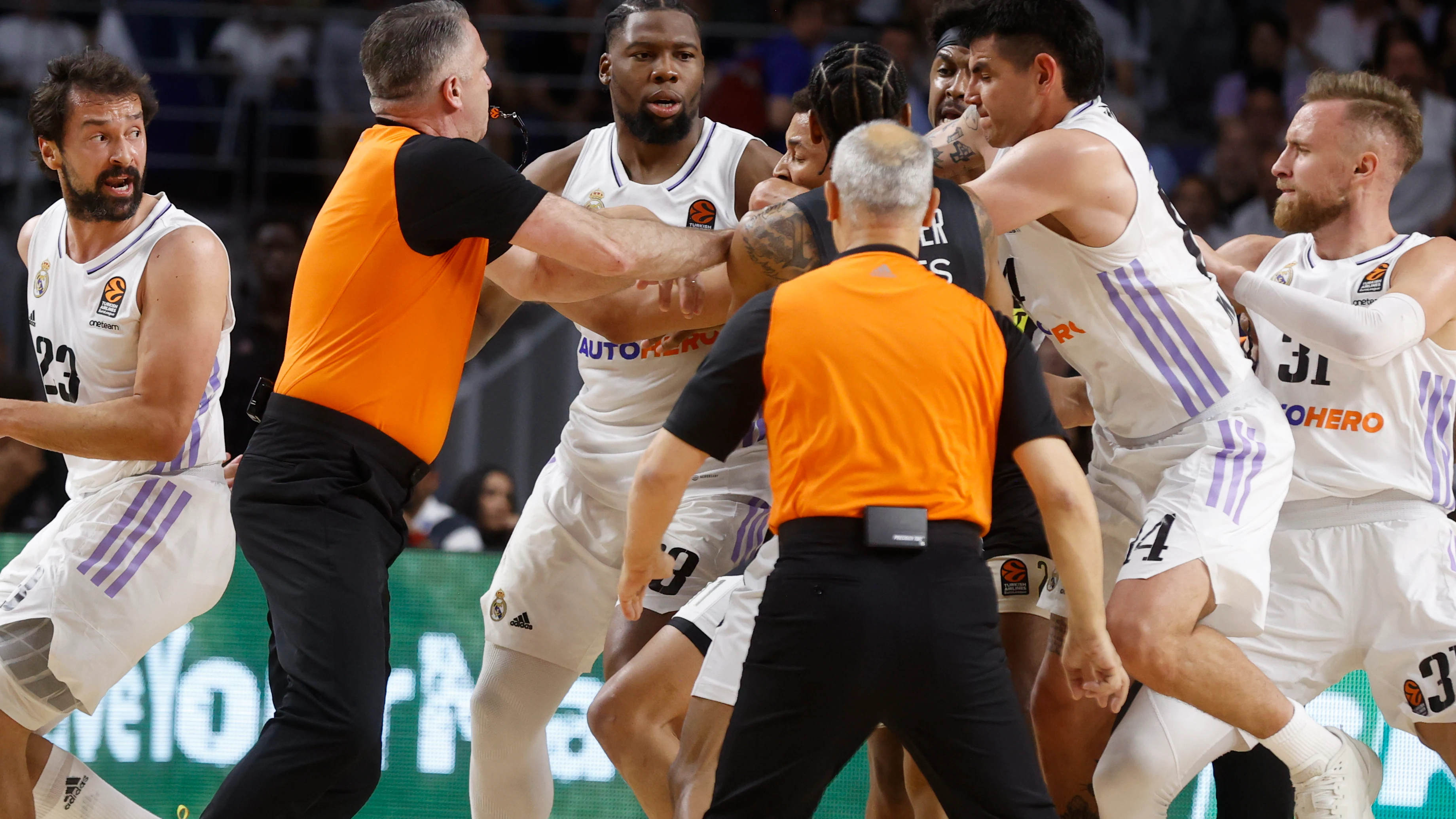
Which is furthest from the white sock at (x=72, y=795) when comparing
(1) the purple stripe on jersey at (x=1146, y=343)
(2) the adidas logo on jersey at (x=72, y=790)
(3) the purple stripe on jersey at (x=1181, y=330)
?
(3) the purple stripe on jersey at (x=1181, y=330)

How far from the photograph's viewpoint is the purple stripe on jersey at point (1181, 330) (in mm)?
4586

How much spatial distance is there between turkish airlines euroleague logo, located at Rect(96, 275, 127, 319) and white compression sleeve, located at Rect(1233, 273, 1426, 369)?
3775mm

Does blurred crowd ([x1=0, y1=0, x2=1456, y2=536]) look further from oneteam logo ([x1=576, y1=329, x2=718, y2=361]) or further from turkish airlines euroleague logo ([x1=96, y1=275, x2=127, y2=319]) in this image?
oneteam logo ([x1=576, y1=329, x2=718, y2=361])

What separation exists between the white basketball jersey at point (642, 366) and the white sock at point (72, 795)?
196cm

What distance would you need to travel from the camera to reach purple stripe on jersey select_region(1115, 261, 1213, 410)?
4590 mm

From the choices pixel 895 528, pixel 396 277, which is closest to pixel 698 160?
pixel 396 277

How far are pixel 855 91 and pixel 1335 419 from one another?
6.77 feet

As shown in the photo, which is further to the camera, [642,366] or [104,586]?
[642,366]

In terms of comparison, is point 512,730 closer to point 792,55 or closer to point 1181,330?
point 1181,330

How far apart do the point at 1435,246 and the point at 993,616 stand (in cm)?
256

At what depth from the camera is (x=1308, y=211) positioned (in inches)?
207

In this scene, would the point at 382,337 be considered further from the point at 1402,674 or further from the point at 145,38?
the point at 145,38

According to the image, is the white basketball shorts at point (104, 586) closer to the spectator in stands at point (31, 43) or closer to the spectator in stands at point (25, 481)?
the spectator in stands at point (25, 481)

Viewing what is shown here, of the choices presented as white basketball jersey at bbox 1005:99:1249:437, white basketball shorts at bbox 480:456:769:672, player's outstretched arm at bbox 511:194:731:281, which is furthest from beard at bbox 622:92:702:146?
white basketball jersey at bbox 1005:99:1249:437
